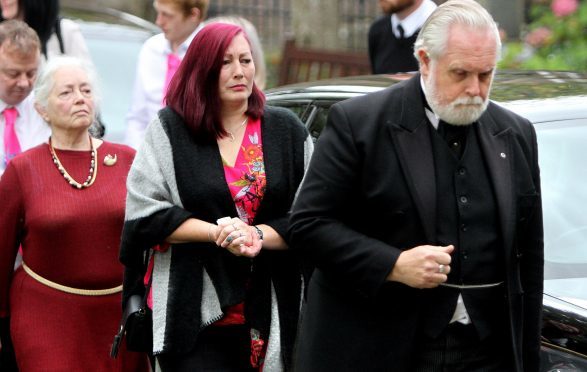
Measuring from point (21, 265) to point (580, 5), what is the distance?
9.34 m

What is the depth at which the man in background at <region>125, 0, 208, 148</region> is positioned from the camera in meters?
6.73

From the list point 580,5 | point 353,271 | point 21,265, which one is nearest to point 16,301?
point 21,265

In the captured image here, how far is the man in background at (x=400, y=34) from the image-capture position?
7.64 meters

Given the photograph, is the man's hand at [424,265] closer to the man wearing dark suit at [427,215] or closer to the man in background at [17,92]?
the man wearing dark suit at [427,215]

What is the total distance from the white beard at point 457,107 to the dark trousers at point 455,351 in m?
0.59

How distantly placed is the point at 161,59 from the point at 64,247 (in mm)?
2004

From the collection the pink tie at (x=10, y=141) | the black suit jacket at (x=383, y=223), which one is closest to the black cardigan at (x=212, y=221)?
the black suit jacket at (x=383, y=223)

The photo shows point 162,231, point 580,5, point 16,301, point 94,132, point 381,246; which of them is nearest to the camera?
point 381,246

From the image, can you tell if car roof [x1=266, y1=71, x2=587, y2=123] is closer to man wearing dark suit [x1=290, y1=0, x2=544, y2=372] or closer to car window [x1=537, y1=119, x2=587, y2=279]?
car window [x1=537, y1=119, x2=587, y2=279]

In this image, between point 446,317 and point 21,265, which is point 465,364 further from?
point 21,265

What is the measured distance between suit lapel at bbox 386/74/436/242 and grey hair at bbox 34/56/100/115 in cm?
204

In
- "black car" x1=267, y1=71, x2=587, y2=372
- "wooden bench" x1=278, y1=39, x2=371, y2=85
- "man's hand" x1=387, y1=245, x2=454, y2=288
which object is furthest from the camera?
"wooden bench" x1=278, y1=39, x2=371, y2=85

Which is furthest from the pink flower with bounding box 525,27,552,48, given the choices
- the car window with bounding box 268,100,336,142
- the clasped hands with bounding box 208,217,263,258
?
the clasped hands with bounding box 208,217,263,258

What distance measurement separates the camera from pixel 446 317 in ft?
11.7
